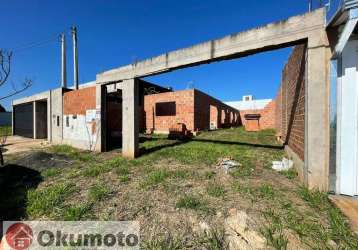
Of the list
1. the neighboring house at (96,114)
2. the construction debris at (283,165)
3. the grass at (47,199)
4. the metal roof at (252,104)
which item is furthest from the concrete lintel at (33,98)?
the metal roof at (252,104)

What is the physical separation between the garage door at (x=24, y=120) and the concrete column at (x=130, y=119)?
13527mm

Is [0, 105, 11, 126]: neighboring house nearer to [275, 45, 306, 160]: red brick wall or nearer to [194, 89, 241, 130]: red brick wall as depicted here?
[194, 89, 241, 130]: red brick wall

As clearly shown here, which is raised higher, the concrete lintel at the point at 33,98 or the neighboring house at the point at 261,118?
the concrete lintel at the point at 33,98

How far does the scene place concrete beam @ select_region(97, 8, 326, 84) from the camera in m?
3.70

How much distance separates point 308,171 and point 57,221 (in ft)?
14.2

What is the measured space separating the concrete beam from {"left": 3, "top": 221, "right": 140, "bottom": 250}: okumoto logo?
171 inches

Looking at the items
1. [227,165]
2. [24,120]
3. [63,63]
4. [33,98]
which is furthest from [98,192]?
[63,63]

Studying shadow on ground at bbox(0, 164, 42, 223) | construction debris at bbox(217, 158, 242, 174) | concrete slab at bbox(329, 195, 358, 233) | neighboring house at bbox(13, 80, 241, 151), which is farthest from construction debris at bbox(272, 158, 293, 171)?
shadow on ground at bbox(0, 164, 42, 223)

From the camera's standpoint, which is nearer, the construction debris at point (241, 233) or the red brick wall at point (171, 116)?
the construction debris at point (241, 233)

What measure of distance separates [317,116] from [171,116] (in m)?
11.0

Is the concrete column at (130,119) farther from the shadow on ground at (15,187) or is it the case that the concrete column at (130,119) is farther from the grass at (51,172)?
the shadow on ground at (15,187)

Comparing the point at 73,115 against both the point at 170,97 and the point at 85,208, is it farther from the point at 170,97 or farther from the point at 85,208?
the point at 85,208

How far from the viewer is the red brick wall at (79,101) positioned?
883 cm

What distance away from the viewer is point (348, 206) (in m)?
2.85
